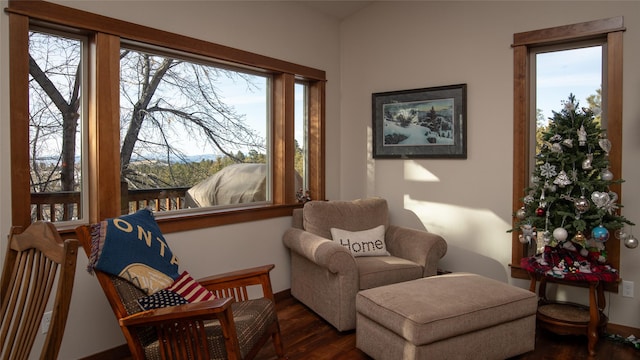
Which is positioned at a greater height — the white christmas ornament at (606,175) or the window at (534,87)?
the window at (534,87)

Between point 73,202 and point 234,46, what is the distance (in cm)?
165

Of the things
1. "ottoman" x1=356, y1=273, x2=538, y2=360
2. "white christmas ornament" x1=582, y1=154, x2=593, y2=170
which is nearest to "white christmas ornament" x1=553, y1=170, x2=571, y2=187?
"white christmas ornament" x1=582, y1=154, x2=593, y2=170

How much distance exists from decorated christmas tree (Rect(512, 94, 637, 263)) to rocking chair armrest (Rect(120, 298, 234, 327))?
2.18 m

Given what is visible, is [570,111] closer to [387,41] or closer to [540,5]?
[540,5]

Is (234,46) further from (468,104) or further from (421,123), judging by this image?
(468,104)

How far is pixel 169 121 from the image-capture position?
308 centimetres

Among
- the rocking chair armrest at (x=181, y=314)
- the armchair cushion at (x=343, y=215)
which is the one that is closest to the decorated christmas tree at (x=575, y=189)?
the armchair cushion at (x=343, y=215)

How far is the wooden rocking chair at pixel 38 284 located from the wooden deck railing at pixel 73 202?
1.07m

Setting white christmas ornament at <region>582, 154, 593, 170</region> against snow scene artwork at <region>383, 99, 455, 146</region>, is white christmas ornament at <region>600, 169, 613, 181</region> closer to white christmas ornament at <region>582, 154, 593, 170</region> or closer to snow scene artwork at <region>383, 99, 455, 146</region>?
white christmas ornament at <region>582, 154, 593, 170</region>

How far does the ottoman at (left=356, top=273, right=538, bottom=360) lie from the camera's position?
2.23 meters

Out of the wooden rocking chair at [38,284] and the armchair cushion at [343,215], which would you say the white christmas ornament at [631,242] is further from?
the wooden rocking chair at [38,284]

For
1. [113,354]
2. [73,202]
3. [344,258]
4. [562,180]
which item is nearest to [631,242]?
[562,180]

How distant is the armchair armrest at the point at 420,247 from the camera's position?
10.6 ft

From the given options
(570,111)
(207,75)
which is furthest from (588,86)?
(207,75)
